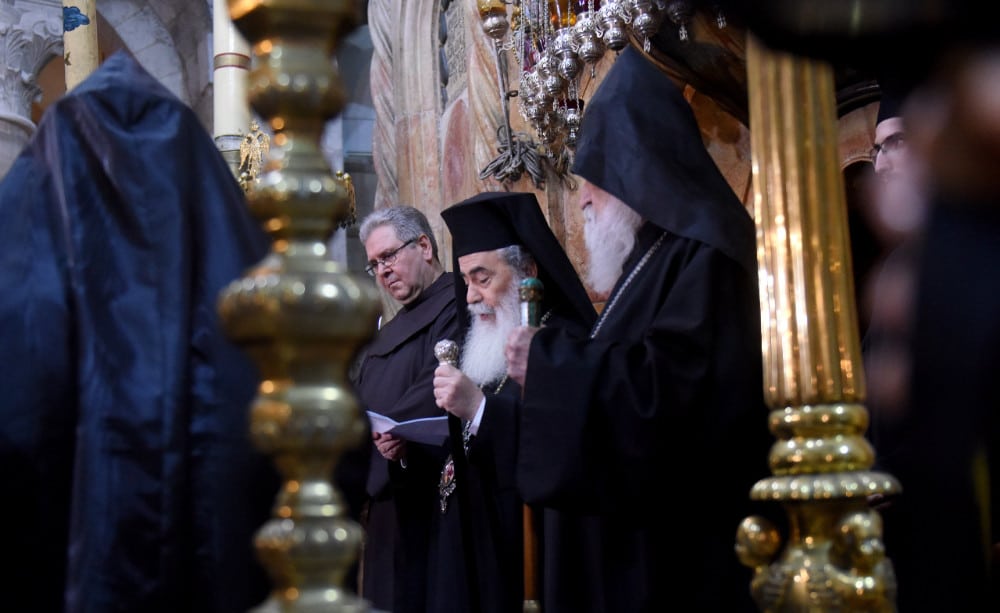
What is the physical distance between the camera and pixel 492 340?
451 centimetres

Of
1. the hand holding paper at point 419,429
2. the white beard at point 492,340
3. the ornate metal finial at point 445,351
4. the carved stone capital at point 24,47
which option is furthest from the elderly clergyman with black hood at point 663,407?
the carved stone capital at point 24,47

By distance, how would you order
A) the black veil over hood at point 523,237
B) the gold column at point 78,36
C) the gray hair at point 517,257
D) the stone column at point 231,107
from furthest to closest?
1. the stone column at point 231,107
2. the gold column at point 78,36
3. the gray hair at point 517,257
4. the black veil over hood at point 523,237

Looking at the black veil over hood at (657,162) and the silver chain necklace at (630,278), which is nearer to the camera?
the black veil over hood at (657,162)

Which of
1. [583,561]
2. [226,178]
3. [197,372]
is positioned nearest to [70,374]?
[197,372]

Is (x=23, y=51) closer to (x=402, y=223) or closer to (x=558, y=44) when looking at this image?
(x=402, y=223)

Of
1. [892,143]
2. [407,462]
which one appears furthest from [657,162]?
[407,462]

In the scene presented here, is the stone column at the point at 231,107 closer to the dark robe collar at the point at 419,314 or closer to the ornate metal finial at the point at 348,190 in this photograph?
the ornate metal finial at the point at 348,190

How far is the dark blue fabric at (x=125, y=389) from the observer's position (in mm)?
1792

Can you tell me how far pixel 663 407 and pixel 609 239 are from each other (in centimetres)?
83

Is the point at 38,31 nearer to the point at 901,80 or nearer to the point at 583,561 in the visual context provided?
the point at 583,561

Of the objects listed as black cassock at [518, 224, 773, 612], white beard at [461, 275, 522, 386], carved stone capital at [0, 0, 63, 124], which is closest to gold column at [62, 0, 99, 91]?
white beard at [461, 275, 522, 386]

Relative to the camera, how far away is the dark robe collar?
530 cm

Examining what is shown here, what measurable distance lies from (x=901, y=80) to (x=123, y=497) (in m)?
1.31

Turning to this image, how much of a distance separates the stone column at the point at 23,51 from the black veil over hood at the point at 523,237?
489 cm
